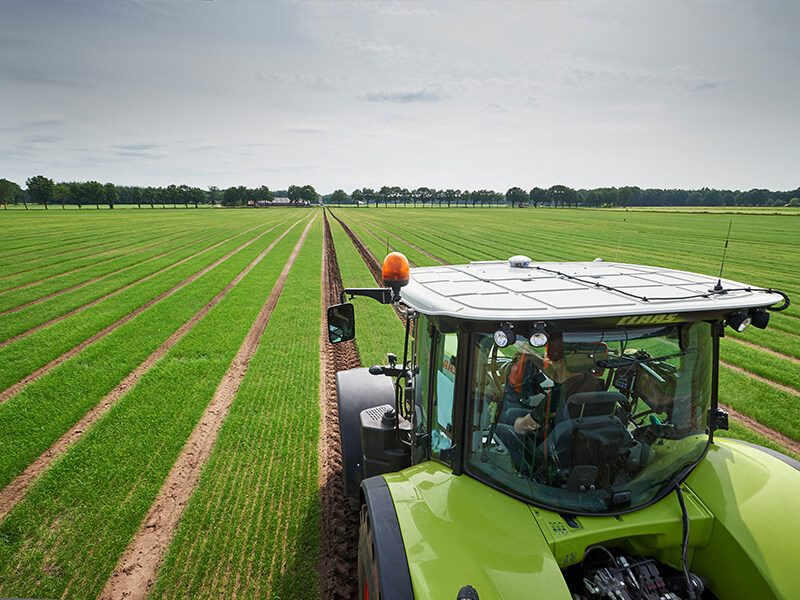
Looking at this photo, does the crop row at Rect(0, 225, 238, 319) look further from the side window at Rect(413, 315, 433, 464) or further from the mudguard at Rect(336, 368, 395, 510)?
the side window at Rect(413, 315, 433, 464)

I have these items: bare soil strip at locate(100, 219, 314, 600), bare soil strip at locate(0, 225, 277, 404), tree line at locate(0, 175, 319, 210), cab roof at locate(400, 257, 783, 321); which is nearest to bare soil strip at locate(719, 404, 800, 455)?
cab roof at locate(400, 257, 783, 321)

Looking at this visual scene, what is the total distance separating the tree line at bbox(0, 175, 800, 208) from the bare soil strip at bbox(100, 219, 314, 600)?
319 feet

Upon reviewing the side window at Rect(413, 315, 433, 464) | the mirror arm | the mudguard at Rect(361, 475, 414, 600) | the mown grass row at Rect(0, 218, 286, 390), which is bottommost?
the mown grass row at Rect(0, 218, 286, 390)

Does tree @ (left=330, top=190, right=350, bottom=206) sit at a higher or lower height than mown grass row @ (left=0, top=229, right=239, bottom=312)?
higher

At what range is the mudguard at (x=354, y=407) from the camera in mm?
4152

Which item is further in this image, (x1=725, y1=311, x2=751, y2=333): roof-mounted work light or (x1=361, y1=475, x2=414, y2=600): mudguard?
(x1=725, y1=311, x2=751, y2=333): roof-mounted work light

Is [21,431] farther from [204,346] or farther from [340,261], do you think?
[340,261]

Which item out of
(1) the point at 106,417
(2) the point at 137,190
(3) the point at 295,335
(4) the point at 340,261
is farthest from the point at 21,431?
(2) the point at 137,190

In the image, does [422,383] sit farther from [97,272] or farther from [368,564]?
[97,272]

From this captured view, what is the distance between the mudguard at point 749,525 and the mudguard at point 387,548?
1820 mm

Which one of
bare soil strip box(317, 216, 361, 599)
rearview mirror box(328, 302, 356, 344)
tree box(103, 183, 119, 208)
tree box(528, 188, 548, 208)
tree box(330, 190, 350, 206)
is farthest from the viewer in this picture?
tree box(330, 190, 350, 206)

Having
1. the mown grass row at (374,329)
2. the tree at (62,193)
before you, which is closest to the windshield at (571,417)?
the mown grass row at (374,329)

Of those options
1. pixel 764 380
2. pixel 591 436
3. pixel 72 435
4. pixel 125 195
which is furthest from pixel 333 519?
pixel 125 195

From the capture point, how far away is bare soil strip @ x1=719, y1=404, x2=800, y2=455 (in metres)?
6.15
